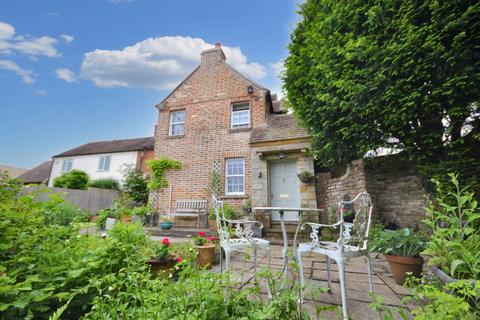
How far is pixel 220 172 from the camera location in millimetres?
8070

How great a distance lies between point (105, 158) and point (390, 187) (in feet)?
56.6

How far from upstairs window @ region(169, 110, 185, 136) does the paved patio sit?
6.84 meters

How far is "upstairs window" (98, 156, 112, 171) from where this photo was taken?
47.9 ft

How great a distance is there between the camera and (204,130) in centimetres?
873

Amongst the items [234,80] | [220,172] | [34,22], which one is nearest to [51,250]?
[220,172]

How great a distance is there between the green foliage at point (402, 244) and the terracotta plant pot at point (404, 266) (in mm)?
85

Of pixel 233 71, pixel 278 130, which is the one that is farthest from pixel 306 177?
pixel 233 71

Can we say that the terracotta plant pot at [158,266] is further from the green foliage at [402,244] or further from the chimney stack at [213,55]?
the chimney stack at [213,55]

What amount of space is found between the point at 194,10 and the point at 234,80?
294cm

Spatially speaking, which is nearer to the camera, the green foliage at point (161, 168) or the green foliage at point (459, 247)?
the green foliage at point (459, 247)

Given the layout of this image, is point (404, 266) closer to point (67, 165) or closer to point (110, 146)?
point (110, 146)

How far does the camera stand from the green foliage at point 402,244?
98.0 inches

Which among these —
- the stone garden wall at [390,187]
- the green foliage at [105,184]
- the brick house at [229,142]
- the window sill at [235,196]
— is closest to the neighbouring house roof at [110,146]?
the green foliage at [105,184]

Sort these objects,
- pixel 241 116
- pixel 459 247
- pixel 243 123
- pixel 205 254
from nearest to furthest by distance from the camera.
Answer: pixel 459 247
pixel 205 254
pixel 243 123
pixel 241 116
